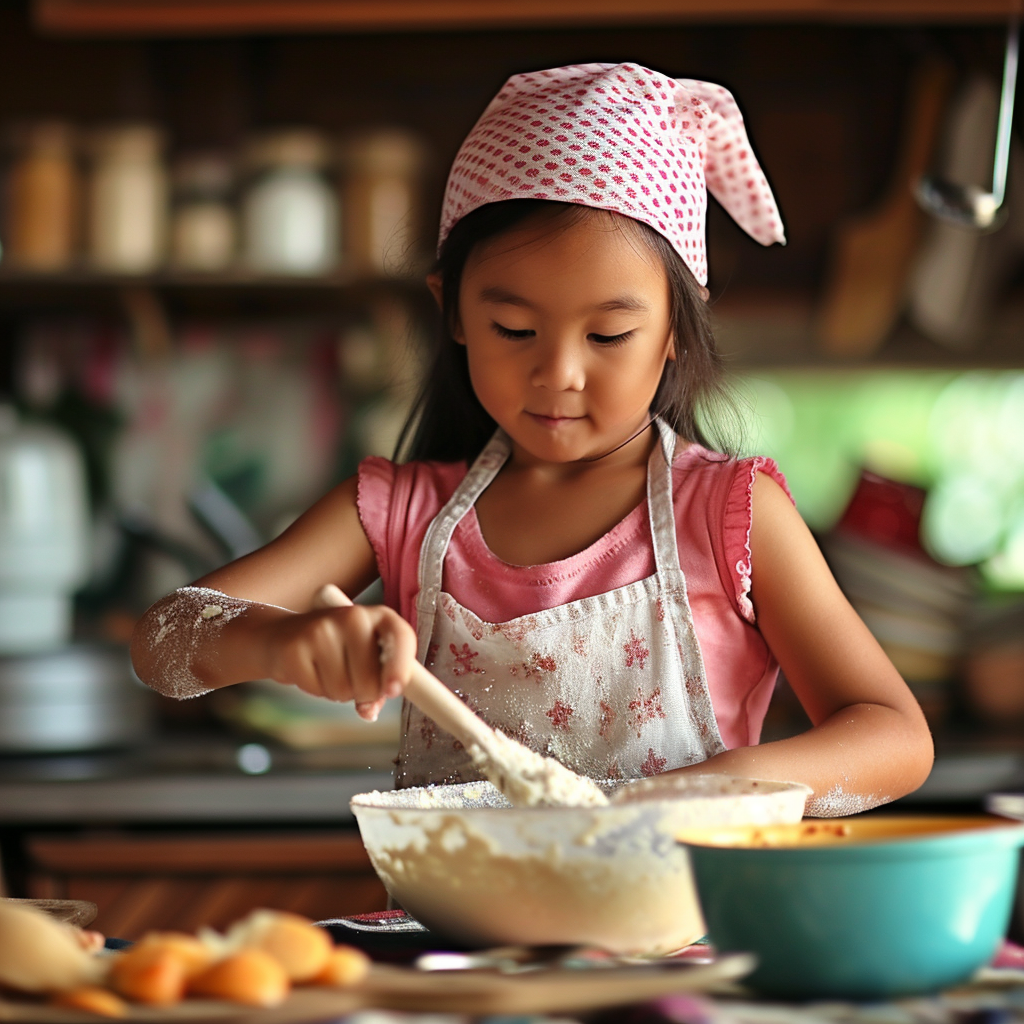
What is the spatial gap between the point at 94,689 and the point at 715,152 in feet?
3.88

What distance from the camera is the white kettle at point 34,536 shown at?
189 cm

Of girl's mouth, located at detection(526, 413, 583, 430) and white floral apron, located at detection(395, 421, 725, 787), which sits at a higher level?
girl's mouth, located at detection(526, 413, 583, 430)

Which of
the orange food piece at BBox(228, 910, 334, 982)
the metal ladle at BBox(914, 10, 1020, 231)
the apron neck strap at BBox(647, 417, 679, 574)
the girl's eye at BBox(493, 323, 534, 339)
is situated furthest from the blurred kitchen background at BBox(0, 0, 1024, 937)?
the orange food piece at BBox(228, 910, 334, 982)

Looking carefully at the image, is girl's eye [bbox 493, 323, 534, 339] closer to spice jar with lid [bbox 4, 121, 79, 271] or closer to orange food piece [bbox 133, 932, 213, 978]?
orange food piece [bbox 133, 932, 213, 978]

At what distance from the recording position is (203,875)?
1713 mm

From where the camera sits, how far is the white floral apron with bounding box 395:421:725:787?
0.90 m

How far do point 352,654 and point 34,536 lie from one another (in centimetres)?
142

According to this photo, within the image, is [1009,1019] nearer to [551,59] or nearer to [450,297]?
[450,297]

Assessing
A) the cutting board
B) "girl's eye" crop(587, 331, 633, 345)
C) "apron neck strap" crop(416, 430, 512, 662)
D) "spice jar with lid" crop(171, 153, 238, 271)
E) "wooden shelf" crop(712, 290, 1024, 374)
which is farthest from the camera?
"wooden shelf" crop(712, 290, 1024, 374)

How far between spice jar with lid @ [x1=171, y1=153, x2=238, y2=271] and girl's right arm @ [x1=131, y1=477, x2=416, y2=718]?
119 centimetres

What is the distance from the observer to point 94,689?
178cm

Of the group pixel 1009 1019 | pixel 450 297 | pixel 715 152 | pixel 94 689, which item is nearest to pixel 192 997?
pixel 1009 1019

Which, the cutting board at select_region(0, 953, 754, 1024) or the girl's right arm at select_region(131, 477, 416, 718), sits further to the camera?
the girl's right arm at select_region(131, 477, 416, 718)

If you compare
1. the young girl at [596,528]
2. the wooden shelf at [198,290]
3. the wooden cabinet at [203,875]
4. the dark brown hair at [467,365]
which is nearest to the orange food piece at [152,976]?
the young girl at [596,528]
